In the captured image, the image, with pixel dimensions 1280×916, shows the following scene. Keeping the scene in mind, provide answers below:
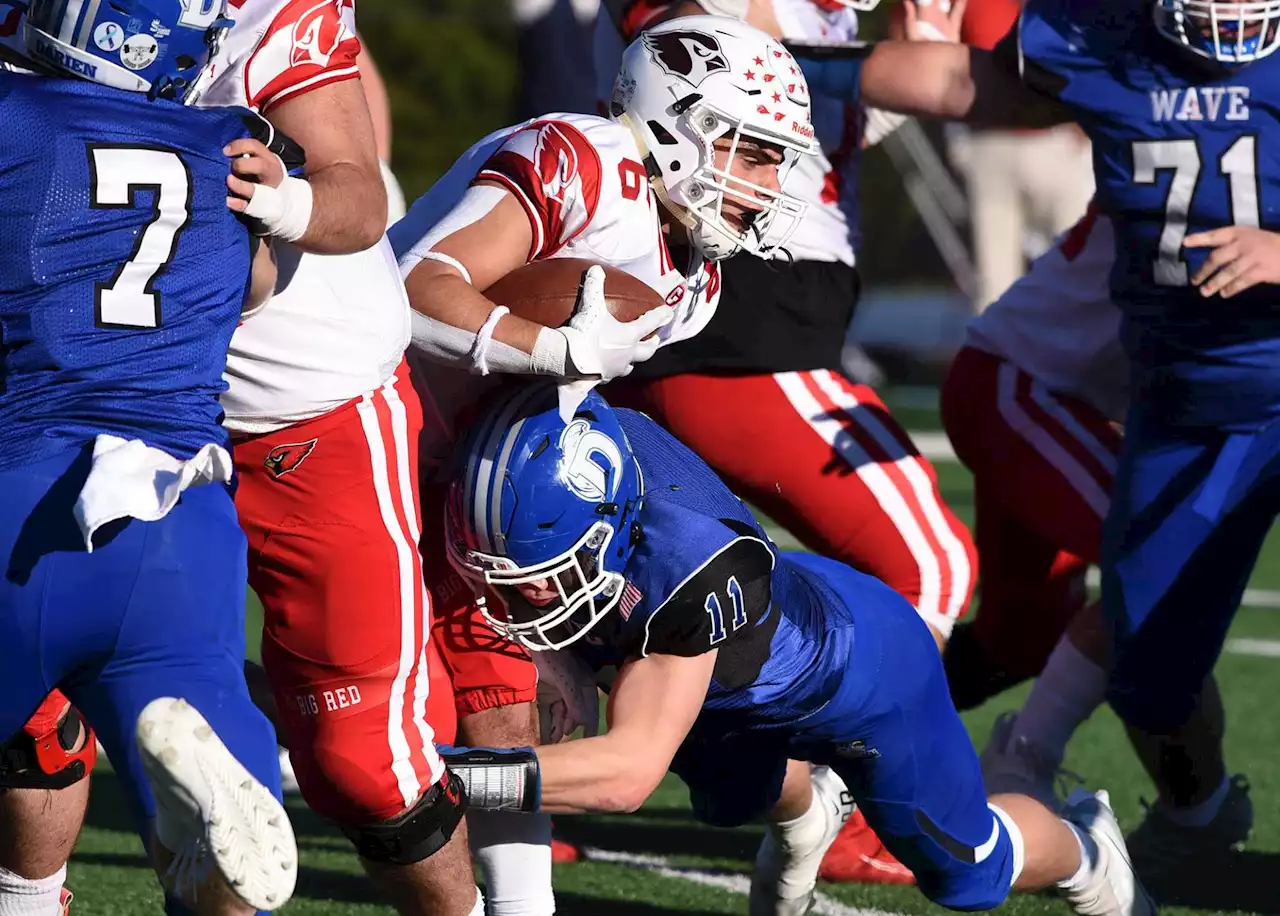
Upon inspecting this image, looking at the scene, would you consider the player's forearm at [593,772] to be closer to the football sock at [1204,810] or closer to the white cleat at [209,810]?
the white cleat at [209,810]

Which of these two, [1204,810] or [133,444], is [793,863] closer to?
[1204,810]

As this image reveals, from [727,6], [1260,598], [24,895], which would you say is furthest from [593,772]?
[1260,598]

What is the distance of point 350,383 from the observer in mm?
2994

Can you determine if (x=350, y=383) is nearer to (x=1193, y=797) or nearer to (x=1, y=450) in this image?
(x=1, y=450)

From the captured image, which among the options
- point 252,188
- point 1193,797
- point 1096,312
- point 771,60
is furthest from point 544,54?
point 252,188

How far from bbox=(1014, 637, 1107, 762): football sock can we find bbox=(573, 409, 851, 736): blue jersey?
1375 millimetres

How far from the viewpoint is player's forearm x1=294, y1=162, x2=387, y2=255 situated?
8.72ft

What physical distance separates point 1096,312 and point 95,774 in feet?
9.04

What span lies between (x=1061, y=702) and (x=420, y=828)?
1906 millimetres

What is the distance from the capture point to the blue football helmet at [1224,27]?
3.68 meters

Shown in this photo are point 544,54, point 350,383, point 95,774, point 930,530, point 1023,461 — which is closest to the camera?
point 350,383

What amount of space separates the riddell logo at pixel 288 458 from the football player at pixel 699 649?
9.8 inches

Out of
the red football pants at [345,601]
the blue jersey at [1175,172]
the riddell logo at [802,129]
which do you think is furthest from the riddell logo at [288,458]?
the blue jersey at [1175,172]

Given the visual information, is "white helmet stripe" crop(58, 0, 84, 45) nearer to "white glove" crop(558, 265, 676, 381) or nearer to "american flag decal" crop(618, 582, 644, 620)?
"white glove" crop(558, 265, 676, 381)
